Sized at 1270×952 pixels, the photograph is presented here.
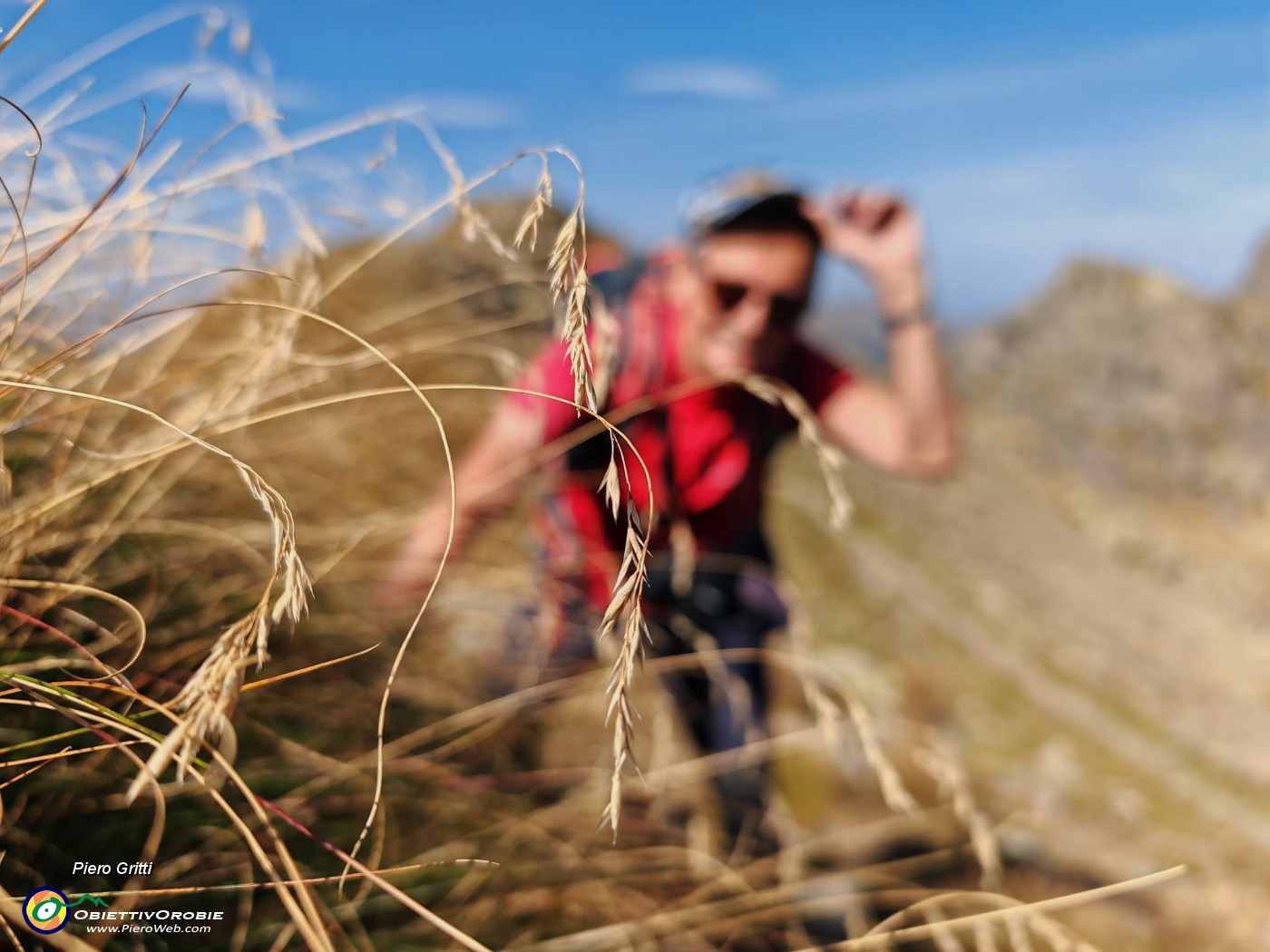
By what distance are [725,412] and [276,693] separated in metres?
A: 1.04

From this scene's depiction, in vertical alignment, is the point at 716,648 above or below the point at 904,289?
below

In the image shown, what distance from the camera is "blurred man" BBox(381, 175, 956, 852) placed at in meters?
1.61

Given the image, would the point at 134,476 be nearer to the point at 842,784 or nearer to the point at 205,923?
the point at 205,923

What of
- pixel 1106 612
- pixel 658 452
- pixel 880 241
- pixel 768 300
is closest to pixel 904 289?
pixel 880 241

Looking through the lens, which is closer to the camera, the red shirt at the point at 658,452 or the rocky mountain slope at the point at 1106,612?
the red shirt at the point at 658,452

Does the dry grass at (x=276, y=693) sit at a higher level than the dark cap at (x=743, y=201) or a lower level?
lower

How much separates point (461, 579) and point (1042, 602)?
356cm

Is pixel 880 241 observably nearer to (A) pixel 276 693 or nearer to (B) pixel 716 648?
(B) pixel 716 648

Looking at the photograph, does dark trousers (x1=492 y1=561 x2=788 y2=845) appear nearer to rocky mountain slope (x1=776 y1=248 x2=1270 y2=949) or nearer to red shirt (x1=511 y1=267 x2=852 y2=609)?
red shirt (x1=511 y1=267 x2=852 y2=609)

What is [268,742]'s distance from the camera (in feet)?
3.63

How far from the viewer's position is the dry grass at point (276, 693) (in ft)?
1.93

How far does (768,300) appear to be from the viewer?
173 centimetres

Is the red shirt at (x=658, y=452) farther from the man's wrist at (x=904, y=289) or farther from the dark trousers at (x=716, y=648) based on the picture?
the man's wrist at (x=904, y=289)

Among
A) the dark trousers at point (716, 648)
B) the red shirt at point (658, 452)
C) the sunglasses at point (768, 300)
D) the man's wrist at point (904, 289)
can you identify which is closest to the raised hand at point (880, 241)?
the man's wrist at point (904, 289)
